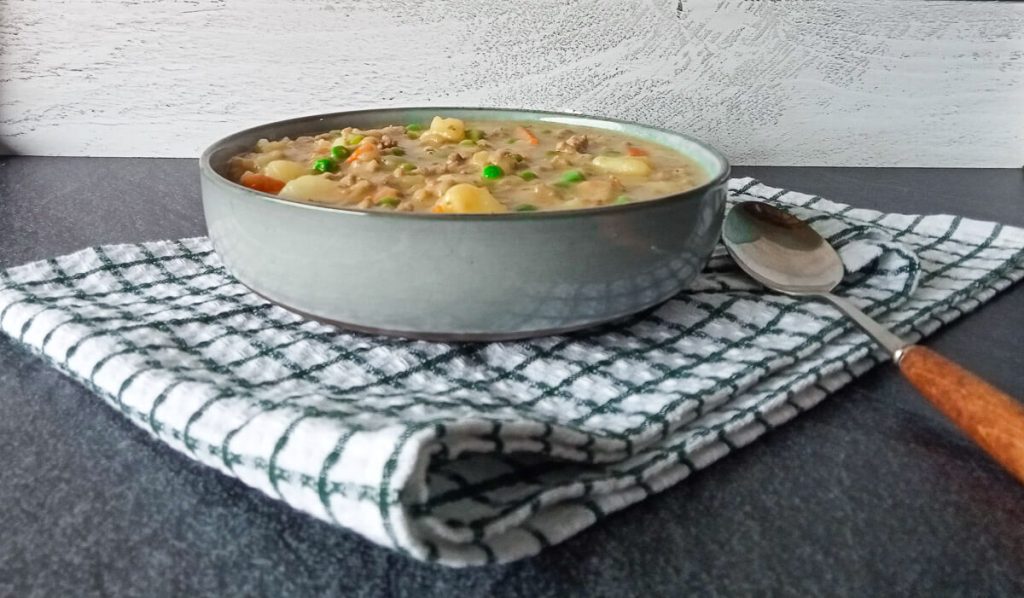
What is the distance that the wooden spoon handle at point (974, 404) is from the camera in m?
0.66

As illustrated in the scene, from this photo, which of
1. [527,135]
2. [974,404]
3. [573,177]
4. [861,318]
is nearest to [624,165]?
[573,177]

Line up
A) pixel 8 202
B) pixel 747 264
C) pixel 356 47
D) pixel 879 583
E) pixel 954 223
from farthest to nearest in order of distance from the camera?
pixel 356 47 < pixel 8 202 < pixel 954 223 < pixel 747 264 < pixel 879 583

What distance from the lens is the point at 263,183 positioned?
3.22 feet

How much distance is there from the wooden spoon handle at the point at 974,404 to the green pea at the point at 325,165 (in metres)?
0.63

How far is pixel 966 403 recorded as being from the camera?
2.30ft

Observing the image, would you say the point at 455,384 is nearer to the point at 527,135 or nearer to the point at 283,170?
the point at 283,170

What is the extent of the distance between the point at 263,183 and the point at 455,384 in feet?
1.18

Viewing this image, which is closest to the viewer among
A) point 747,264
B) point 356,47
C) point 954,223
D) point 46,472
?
point 46,472

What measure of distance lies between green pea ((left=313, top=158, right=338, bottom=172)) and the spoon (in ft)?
1.54

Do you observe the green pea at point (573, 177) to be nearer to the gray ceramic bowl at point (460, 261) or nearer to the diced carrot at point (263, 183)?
the gray ceramic bowl at point (460, 261)

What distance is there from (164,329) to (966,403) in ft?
2.30

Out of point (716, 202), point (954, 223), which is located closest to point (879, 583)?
point (716, 202)

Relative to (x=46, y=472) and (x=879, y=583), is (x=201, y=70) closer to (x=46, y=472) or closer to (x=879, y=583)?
(x=46, y=472)

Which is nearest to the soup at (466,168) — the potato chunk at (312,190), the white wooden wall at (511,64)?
the potato chunk at (312,190)
